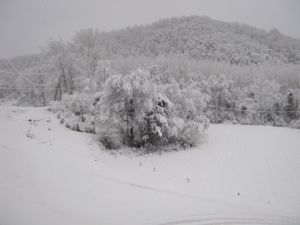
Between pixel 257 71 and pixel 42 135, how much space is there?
5086cm

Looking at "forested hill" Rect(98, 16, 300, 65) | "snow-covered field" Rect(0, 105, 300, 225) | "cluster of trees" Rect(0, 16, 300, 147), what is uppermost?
"forested hill" Rect(98, 16, 300, 65)

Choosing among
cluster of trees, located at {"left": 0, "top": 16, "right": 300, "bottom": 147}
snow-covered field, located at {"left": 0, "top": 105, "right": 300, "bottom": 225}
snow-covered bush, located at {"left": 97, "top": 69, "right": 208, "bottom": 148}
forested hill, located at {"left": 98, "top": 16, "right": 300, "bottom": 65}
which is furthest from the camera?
forested hill, located at {"left": 98, "top": 16, "right": 300, "bottom": 65}

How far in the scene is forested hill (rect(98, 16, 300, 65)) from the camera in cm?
7112

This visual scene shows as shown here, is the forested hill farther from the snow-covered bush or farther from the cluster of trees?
the snow-covered bush

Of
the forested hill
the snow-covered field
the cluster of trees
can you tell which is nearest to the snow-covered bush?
the cluster of trees

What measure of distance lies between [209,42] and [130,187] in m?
73.9

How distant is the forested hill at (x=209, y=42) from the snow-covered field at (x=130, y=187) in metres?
51.2

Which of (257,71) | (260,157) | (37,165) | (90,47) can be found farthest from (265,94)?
(37,165)

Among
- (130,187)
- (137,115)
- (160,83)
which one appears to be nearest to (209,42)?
(160,83)

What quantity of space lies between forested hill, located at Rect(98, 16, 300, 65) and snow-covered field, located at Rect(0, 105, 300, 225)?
168 ft

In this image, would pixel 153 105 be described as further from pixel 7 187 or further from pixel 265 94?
pixel 265 94

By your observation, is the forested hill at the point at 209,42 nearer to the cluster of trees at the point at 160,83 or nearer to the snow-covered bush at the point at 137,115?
the cluster of trees at the point at 160,83

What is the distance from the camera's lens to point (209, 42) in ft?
247

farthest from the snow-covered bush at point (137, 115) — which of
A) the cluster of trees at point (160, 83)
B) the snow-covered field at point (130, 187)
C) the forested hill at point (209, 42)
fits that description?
the forested hill at point (209, 42)
